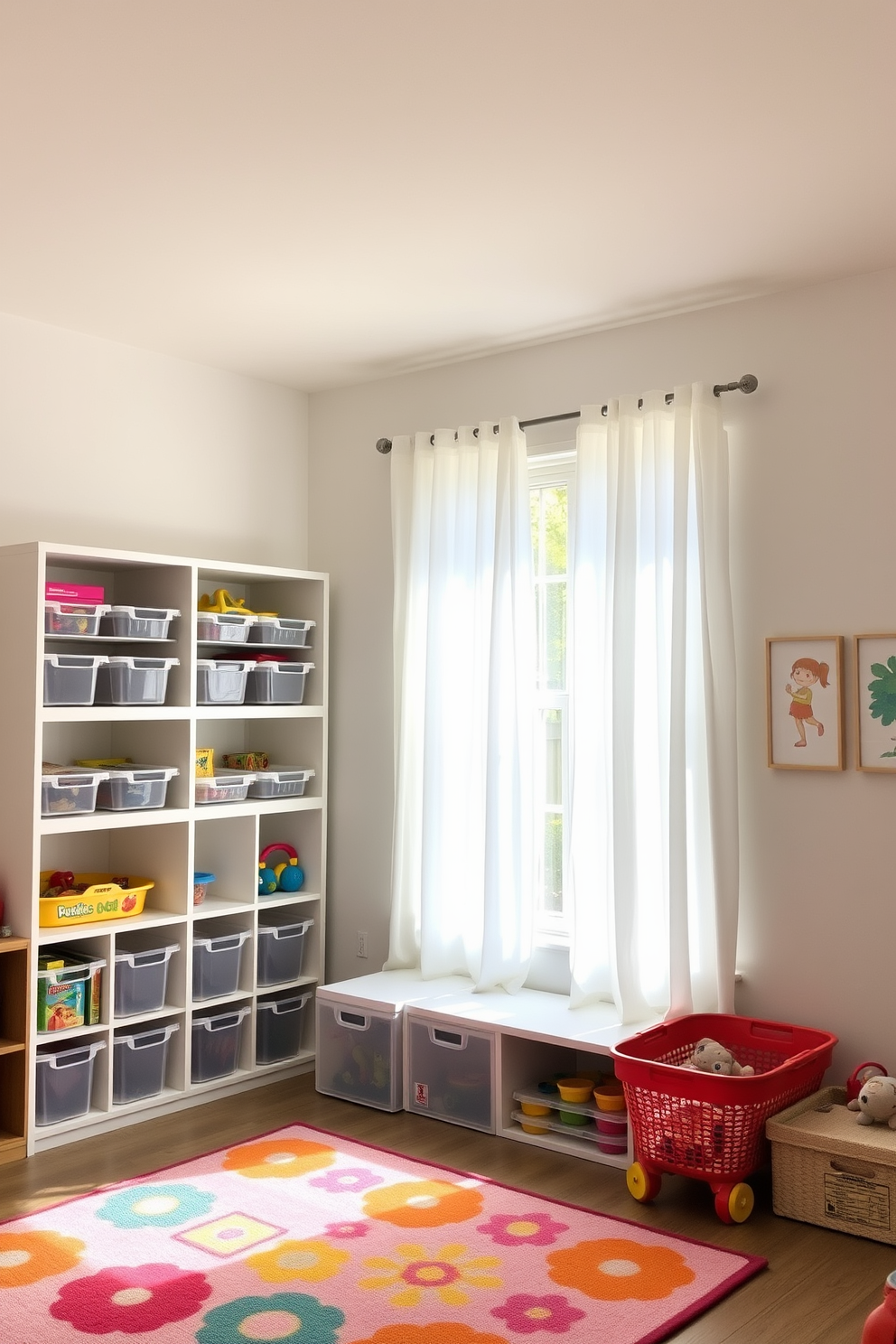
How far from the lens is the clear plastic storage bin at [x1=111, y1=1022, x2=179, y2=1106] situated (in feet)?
12.9

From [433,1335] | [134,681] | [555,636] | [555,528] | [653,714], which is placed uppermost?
[555,528]

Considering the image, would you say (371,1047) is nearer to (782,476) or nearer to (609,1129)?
(609,1129)

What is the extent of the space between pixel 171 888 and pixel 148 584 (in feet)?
3.62

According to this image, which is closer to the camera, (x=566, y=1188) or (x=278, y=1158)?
(x=566, y=1188)

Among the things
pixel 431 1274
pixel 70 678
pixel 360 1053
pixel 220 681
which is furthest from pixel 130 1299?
pixel 220 681

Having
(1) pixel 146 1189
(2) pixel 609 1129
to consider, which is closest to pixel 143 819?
(1) pixel 146 1189

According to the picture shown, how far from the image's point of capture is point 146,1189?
3369mm

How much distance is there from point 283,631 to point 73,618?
3.05ft

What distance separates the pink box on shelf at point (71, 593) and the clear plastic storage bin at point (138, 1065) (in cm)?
147

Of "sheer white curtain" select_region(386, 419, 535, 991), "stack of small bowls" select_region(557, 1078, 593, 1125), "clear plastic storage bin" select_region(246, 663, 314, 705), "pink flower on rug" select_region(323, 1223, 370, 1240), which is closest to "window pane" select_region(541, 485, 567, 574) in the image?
"sheer white curtain" select_region(386, 419, 535, 991)

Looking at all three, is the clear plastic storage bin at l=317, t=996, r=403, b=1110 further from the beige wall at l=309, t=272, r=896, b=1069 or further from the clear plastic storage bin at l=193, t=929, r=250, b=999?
the beige wall at l=309, t=272, r=896, b=1069

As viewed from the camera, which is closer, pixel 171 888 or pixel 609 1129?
pixel 609 1129

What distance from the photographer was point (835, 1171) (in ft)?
10.0

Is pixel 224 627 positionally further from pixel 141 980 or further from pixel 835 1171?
pixel 835 1171
